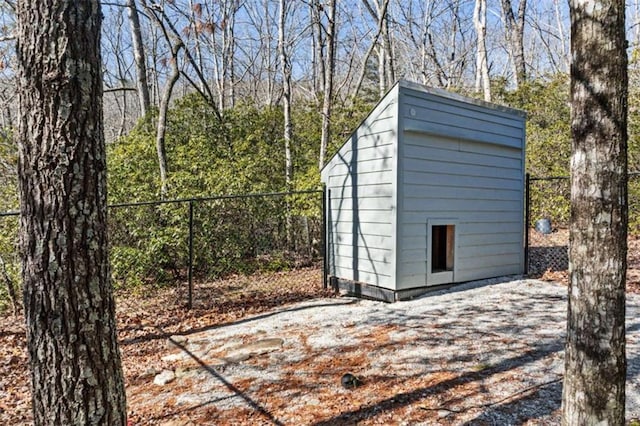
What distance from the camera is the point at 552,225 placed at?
9.79 meters

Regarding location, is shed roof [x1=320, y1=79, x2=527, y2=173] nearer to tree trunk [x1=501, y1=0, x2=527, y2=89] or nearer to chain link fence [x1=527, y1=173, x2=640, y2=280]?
chain link fence [x1=527, y1=173, x2=640, y2=280]

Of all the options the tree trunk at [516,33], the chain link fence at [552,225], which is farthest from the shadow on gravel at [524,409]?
the tree trunk at [516,33]

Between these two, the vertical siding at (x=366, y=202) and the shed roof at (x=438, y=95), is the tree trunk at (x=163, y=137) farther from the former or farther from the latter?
the shed roof at (x=438, y=95)

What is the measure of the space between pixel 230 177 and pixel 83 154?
5.50m

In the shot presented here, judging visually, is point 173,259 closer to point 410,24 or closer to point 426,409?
point 426,409

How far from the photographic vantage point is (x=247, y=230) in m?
7.09

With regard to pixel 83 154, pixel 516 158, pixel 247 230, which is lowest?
pixel 247 230

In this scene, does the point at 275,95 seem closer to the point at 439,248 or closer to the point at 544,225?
the point at 544,225

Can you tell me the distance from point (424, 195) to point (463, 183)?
0.79 m

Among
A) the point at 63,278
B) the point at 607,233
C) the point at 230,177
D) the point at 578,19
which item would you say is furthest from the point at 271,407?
the point at 230,177

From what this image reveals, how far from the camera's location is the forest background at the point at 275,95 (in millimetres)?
6805

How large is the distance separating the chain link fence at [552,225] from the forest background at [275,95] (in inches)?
7.0

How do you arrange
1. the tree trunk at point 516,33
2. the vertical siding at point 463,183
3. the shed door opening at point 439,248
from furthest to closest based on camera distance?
the tree trunk at point 516,33 → the shed door opening at point 439,248 → the vertical siding at point 463,183

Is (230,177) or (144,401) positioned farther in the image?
(230,177)
